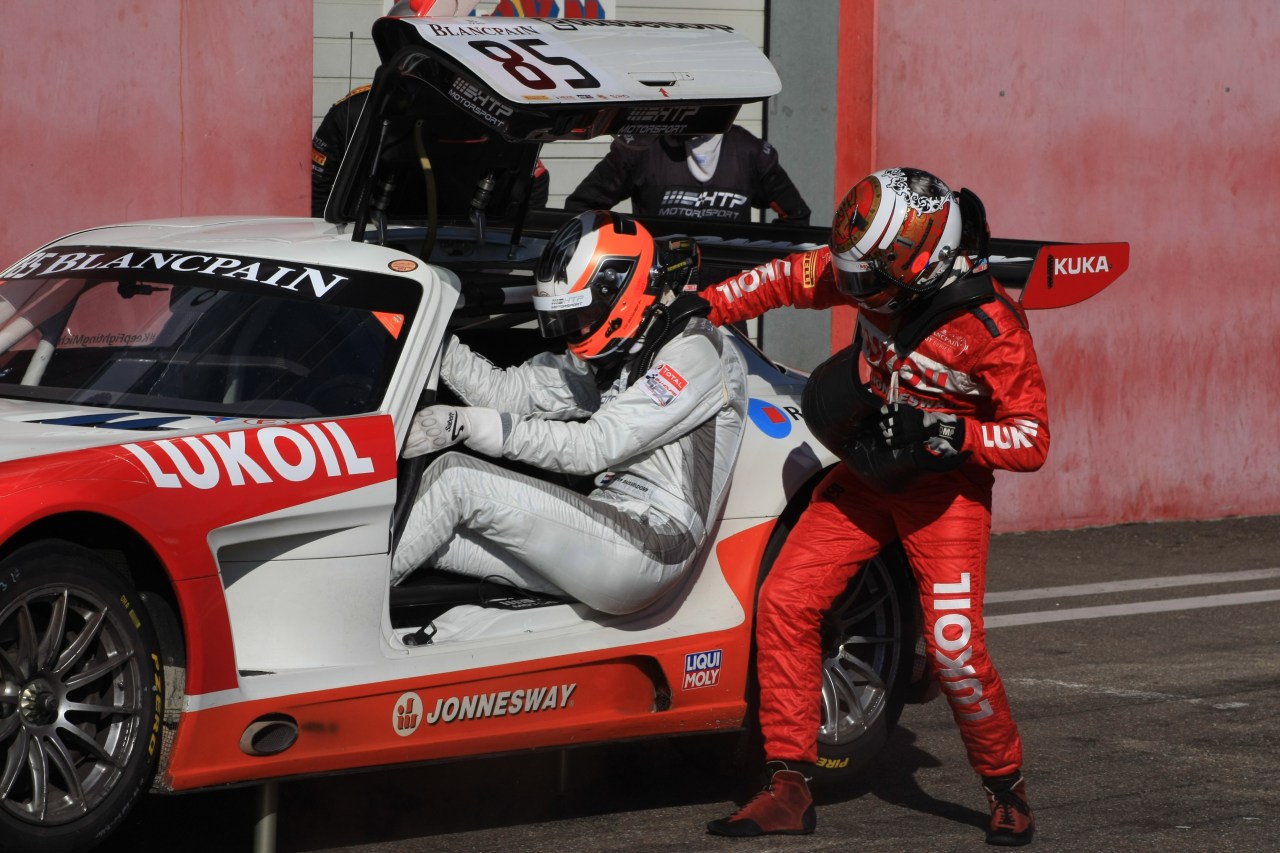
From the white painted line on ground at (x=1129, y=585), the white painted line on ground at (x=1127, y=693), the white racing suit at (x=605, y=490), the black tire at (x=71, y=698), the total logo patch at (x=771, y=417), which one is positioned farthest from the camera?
the white painted line on ground at (x=1129, y=585)

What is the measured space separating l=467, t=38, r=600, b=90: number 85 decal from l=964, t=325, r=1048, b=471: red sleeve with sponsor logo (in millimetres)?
1283

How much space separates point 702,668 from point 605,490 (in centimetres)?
A: 56

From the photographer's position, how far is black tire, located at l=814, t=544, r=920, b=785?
5.31 m

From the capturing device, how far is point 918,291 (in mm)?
4746

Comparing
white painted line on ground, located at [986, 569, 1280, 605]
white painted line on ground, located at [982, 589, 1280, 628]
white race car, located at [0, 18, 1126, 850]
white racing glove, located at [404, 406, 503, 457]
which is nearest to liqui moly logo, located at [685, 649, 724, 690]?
white race car, located at [0, 18, 1126, 850]

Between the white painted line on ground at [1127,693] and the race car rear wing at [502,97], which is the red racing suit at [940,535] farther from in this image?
the white painted line on ground at [1127,693]

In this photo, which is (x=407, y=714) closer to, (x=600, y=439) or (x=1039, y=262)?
(x=600, y=439)

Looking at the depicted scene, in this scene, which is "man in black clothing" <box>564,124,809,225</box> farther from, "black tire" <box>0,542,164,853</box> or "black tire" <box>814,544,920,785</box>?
"black tire" <box>0,542,164,853</box>

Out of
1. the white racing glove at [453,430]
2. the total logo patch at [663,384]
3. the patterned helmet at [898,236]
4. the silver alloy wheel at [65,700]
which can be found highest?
the patterned helmet at [898,236]

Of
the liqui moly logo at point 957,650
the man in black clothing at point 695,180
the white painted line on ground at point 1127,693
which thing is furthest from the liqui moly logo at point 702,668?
the man in black clothing at point 695,180

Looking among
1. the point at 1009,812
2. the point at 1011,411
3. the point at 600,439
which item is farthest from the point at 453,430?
the point at 1009,812

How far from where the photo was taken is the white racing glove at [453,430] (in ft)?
14.8

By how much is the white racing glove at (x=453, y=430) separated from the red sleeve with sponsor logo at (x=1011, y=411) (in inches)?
48.1

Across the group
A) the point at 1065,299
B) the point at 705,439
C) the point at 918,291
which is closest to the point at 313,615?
A: the point at 705,439
